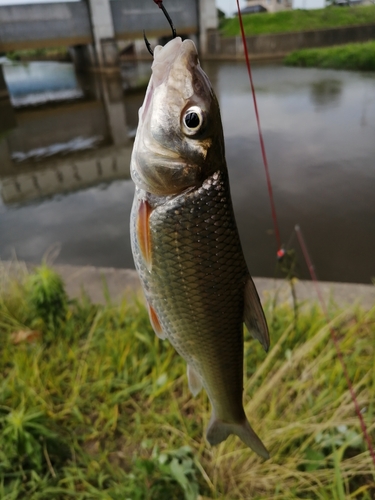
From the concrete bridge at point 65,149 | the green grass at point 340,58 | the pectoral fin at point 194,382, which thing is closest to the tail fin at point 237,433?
the pectoral fin at point 194,382

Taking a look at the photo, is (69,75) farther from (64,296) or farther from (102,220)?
(64,296)

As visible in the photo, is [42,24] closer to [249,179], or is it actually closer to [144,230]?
[249,179]

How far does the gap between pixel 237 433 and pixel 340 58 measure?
1889cm

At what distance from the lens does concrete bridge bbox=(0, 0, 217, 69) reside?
17.8 m

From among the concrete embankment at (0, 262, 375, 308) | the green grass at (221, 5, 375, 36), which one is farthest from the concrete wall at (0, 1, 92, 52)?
the concrete embankment at (0, 262, 375, 308)

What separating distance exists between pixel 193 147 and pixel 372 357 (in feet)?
6.60

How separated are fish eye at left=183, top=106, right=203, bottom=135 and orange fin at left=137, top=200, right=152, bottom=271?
205 millimetres

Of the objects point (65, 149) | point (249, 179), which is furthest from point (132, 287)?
point (65, 149)

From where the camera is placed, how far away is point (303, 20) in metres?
22.1

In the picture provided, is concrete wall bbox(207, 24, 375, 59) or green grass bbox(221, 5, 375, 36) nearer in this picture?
concrete wall bbox(207, 24, 375, 59)

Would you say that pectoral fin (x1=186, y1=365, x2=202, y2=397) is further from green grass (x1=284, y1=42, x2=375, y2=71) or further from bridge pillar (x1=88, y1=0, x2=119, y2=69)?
bridge pillar (x1=88, y1=0, x2=119, y2=69)

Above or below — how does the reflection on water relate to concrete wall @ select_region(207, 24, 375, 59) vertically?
below

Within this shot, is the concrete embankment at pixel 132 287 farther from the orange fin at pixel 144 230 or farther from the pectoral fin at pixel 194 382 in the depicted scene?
the orange fin at pixel 144 230

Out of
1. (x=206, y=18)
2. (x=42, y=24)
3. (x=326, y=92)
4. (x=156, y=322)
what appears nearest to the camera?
(x=156, y=322)
